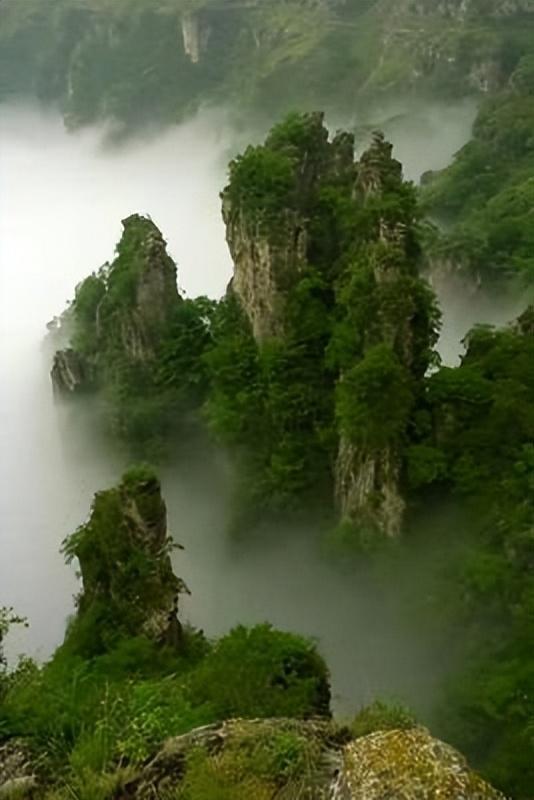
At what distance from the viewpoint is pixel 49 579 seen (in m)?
45.0

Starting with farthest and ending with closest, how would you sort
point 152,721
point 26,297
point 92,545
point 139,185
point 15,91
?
1. point 15,91
2. point 139,185
3. point 26,297
4. point 92,545
5. point 152,721

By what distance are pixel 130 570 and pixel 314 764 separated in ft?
53.5

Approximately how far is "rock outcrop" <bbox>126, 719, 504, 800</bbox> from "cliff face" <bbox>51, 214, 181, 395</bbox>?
113ft

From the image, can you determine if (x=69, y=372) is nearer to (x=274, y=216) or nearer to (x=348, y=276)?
(x=274, y=216)

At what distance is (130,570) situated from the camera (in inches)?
1144

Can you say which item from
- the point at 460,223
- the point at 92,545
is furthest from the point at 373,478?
the point at 460,223

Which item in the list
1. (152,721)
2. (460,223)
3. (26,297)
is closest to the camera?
(152,721)

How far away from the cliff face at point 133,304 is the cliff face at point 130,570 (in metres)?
19.1

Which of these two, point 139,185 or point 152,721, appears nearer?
point 152,721

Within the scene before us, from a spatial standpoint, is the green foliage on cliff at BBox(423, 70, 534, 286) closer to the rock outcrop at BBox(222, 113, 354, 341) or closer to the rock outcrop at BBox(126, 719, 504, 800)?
the rock outcrop at BBox(222, 113, 354, 341)

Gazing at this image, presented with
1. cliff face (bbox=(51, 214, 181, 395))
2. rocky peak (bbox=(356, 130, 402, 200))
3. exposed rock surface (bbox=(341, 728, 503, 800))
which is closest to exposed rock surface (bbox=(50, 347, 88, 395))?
cliff face (bbox=(51, 214, 181, 395))

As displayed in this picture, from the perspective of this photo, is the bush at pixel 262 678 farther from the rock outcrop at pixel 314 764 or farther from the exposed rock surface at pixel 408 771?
the exposed rock surface at pixel 408 771

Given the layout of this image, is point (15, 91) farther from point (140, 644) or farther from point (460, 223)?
point (140, 644)

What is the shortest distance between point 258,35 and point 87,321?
69989 millimetres
